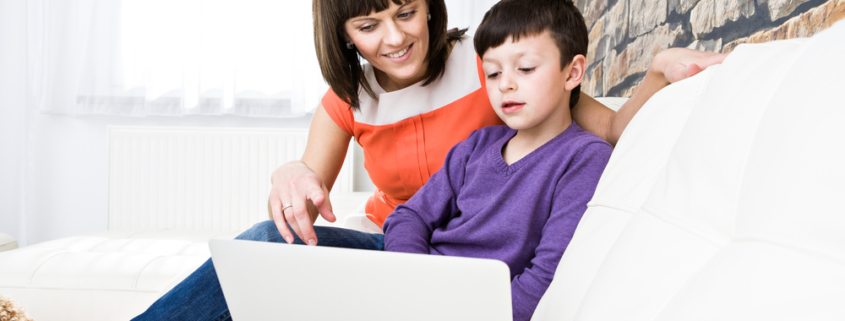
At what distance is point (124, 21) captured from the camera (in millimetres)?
2742

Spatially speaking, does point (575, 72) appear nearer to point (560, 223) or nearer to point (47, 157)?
point (560, 223)

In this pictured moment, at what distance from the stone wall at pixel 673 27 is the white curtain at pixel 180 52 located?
984 mm

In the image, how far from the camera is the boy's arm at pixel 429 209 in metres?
0.90

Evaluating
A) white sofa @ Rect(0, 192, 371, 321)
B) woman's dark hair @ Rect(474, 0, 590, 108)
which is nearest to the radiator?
white sofa @ Rect(0, 192, 371, 321)

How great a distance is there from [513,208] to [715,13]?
0.56 m

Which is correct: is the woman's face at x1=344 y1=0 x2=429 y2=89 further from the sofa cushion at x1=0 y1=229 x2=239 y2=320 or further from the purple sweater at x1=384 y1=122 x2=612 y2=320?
the sofa cushion at x1=0 y1=229 x2=239 y2=320

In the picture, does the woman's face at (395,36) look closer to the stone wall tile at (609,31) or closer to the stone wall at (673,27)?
the stone wall at (673,27)

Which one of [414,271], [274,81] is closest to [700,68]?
[414,271]

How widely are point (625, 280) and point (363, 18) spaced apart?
0.80 meters

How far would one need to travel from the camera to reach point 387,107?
3.91 ft

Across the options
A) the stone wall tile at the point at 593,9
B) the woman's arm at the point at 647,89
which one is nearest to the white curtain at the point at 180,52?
the stone wall tile at the point at 593,9

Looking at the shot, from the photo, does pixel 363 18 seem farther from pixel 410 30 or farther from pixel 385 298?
pixel 385 298

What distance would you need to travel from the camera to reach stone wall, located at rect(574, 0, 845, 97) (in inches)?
28.8

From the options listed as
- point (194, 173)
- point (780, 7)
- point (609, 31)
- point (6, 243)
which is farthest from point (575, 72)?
point (194, 173)
